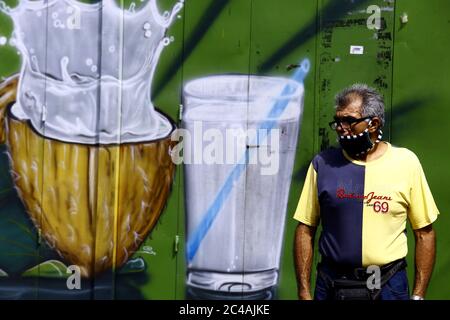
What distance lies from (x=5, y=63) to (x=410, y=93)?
2459 millimetres

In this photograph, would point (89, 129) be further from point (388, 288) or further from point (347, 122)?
point (388, 288)


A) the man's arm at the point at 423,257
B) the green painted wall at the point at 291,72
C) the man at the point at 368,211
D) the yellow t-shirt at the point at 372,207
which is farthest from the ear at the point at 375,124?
the green painted wall at the point at 291,72

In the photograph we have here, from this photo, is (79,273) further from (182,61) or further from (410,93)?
(410,93)

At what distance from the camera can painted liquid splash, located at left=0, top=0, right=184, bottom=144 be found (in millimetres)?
4434

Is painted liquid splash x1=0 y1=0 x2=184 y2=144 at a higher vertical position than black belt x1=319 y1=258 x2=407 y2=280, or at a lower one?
higher

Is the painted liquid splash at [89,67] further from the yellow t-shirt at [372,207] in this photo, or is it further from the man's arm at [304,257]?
the yellow t-shirt at [372,207]

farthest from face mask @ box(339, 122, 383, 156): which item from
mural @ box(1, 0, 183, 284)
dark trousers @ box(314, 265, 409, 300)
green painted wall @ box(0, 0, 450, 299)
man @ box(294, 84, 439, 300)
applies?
mural @ box(1, 0, 183, 284)

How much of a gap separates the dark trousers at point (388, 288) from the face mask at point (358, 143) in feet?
1.63

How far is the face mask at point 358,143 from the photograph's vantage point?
2.97 metres

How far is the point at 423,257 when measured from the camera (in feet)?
9.77

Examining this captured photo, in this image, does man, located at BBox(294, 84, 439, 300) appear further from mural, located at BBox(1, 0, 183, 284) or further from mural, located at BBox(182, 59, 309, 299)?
mural, located at BBox(1, 0, 183, 284)

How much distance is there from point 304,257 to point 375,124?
2.08 ft

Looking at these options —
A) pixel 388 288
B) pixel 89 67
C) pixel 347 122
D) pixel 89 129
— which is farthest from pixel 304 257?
pixel 89 67

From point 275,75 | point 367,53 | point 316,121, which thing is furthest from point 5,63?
point 367,53
